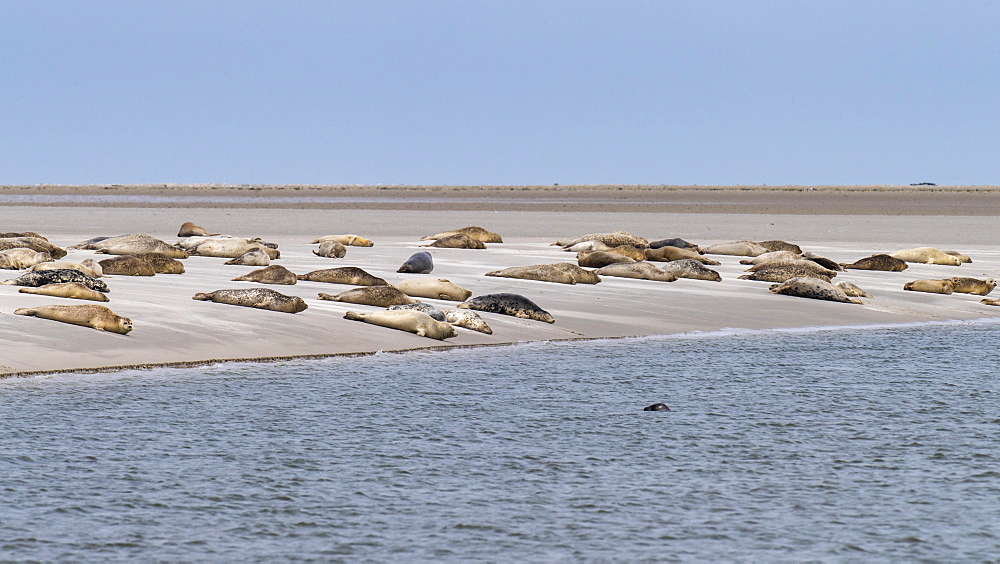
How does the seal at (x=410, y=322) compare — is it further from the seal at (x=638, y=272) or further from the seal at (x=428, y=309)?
the seal at (x=638, y=272)

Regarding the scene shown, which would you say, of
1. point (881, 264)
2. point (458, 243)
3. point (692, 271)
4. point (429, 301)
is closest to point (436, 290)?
point (429, 301)

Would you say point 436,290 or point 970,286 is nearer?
point 436,290

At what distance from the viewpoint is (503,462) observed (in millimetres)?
7035

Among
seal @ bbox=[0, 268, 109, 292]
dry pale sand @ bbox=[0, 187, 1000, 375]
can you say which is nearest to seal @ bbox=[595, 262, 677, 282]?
dry pale sand @ bbox=[0, 187, 1000, 375]

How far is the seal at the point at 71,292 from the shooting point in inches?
524

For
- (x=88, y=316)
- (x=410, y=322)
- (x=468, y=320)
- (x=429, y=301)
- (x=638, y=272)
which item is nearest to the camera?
(x=88, y=316)

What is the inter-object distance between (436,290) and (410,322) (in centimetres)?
264

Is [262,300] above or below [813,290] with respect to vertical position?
above

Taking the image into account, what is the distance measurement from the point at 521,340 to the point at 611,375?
2.43 metres

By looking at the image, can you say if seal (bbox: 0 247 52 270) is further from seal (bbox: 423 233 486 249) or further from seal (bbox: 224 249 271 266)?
seal (bbox: 423 233 486 249)

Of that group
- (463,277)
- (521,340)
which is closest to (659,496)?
(521,340)

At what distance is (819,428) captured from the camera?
26.6 ft

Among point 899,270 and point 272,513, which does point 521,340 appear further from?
Result: point 899,270

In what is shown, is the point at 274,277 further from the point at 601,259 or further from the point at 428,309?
the point at 601,259
